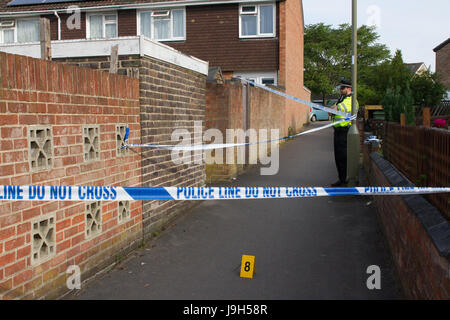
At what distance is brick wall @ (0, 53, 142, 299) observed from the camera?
3.87m

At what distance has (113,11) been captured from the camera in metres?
23.5

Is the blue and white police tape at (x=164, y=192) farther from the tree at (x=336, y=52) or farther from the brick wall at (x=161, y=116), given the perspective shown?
the tree at (x=336, y=52)

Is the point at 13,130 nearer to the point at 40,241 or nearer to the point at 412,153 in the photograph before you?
the point at 40,241

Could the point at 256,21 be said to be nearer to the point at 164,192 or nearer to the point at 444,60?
the point at 164,192

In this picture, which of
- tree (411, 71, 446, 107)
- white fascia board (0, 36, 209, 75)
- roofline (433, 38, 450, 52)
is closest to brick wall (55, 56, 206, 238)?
white fascia board (0, 36, 209, 75)

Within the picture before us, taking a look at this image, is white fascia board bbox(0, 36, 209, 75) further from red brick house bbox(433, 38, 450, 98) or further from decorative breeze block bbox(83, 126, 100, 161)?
red brick house bbox(433, 38, 450, 98)

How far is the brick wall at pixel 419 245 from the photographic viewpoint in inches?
125

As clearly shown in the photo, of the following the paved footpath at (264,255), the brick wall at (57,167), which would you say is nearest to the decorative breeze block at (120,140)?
the brick wall at (57,167)

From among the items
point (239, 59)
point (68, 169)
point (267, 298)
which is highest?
point (239, 59)

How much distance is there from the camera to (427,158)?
15.1ft

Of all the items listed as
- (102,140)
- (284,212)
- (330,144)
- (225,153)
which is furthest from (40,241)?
(330,144)

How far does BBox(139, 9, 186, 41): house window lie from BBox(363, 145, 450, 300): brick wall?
19.0 m

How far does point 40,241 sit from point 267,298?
2105 mm

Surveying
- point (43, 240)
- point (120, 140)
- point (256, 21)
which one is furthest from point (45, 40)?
point (256, 21)
